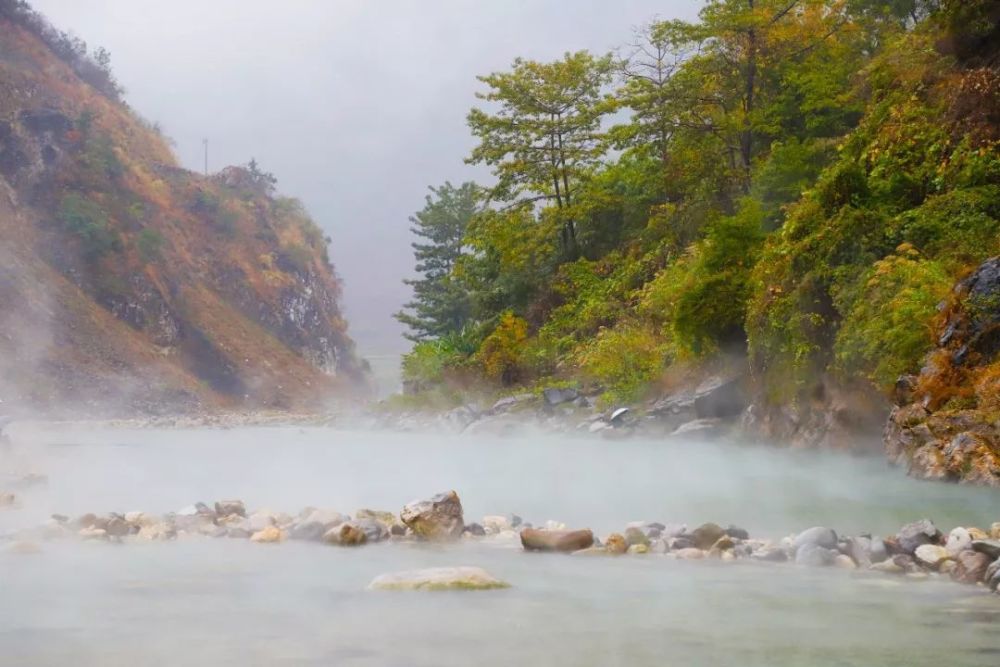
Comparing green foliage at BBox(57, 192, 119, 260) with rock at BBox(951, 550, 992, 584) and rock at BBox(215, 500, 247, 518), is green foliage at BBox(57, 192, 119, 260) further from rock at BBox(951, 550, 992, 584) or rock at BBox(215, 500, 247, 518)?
rock at BBox(951, 550, 992, 584)

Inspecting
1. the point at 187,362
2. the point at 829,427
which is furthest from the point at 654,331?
Answer: the point at 187,362

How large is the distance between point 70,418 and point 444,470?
33.3 meters

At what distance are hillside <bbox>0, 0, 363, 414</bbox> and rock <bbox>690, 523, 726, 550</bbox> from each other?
42996 mm

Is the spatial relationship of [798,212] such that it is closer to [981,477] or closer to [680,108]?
[981,477]

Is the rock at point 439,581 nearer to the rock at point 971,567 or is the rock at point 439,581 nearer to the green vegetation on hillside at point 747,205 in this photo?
the rock at point 971,567

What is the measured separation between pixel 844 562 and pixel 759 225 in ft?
43.3

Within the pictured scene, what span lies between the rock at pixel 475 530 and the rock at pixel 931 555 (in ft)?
10.6

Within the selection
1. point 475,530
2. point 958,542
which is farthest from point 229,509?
point 958,542

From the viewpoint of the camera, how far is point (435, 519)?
7852 millimetres

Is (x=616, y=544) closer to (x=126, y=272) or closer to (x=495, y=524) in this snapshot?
(x=495, y=524)

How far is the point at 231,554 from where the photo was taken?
285 inches

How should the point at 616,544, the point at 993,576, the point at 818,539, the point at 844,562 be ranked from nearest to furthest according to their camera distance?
the point at 993,576 < the point at 844,562 < the point at 818,539 < the point at 616,544

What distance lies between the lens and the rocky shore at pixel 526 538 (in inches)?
236

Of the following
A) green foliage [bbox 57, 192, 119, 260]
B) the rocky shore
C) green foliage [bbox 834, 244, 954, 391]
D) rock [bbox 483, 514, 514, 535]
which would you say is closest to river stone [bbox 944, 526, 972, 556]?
the rocky shore
